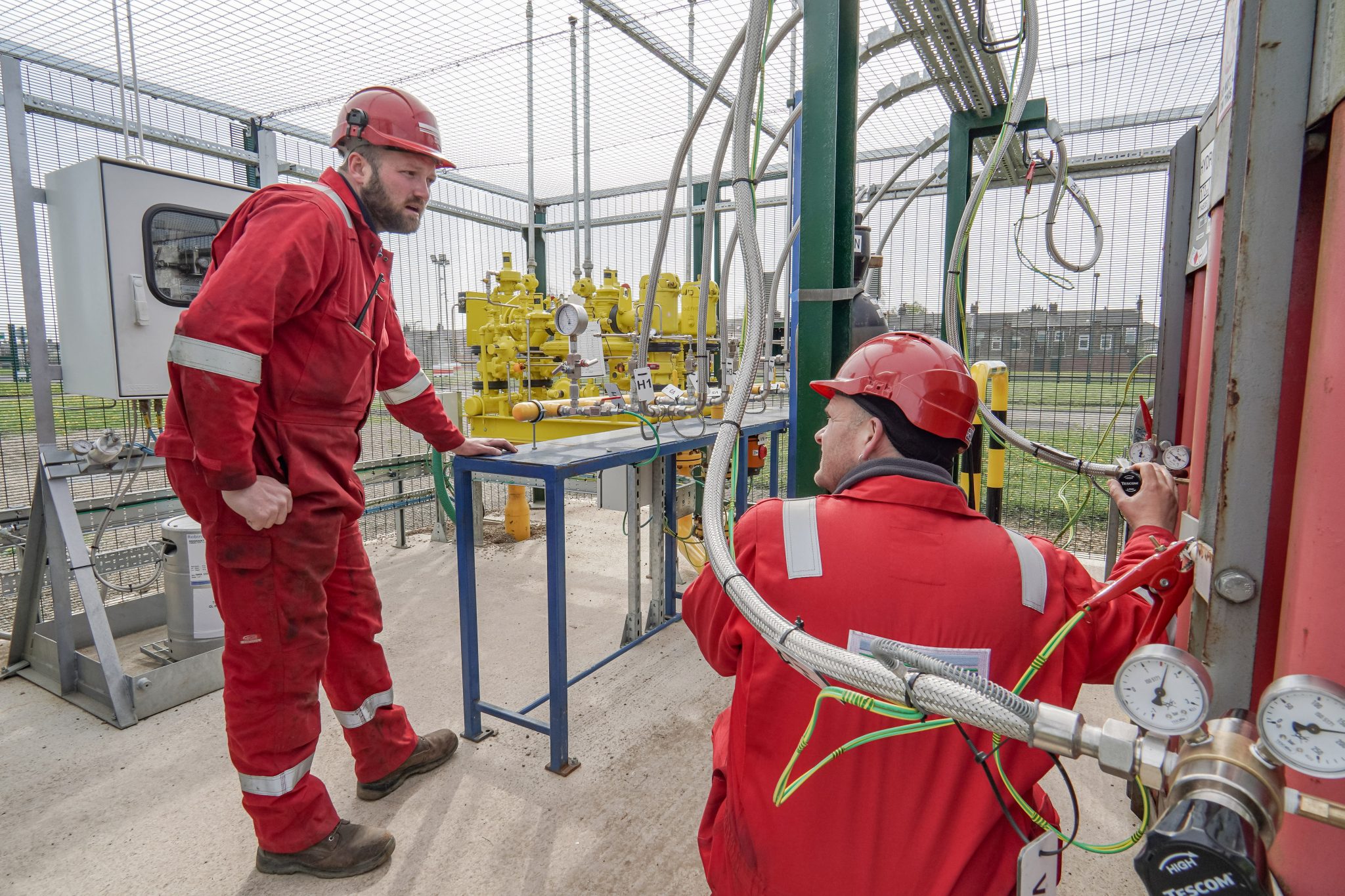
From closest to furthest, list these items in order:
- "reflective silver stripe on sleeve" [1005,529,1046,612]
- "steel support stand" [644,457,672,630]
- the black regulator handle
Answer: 1. the black regulator handle
2. "reflective silver stripe on sleeve" [1005,529,1046,612]
3. "steel support stand" [644,457,672,630]

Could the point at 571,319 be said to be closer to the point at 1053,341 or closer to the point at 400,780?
the point at 400,780

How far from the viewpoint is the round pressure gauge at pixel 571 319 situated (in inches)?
135

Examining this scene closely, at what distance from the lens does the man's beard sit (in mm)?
2002

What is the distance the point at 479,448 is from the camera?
2449 millimetres

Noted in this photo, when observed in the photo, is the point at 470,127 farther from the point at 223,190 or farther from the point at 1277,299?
the point at 1277,299

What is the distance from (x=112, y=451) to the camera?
9.30 ft

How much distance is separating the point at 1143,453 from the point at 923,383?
0.83 m

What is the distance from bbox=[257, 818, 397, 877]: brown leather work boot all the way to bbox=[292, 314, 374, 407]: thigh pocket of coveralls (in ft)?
→ 4.09

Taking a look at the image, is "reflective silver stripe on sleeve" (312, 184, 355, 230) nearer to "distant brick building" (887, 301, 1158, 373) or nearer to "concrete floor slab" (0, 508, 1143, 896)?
"concrete floor slab" (0, 508, 1143, 896)

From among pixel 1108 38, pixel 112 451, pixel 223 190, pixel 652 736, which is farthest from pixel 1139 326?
pixel 112 451

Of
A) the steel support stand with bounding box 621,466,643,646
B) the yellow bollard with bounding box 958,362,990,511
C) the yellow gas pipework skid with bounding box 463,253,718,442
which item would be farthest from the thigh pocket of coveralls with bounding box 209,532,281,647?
the yellow gas pipework skid with bounding box 463,253,718,442

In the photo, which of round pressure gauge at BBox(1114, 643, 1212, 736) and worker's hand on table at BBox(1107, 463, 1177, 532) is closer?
round pressure gauge at BBox(1114, 643, 1212, 736)

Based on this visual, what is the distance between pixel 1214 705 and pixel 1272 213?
531mm

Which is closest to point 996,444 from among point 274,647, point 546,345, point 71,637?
point 274,647
